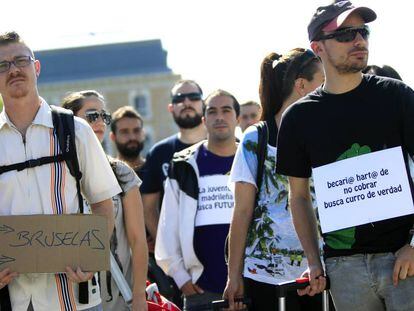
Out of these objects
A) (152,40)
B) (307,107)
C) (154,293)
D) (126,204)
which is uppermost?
(152,40)

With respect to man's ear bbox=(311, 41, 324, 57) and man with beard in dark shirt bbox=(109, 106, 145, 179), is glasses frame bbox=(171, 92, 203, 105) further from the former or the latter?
man's ear bbox=(311, 41, 324, 57)

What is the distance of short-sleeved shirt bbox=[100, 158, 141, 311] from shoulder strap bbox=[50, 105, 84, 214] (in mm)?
1063

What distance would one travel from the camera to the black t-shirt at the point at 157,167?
9188 mm

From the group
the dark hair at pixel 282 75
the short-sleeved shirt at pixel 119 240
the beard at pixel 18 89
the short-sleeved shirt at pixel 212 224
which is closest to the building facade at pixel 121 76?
the short-sleeved shirt at pixel 212 224

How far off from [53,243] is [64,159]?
43cm

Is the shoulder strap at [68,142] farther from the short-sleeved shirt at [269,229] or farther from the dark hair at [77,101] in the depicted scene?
the dark hair at [77,101]

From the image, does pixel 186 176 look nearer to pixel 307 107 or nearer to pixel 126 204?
pixel 126 204

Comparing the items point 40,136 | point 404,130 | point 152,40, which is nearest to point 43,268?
point 40,136

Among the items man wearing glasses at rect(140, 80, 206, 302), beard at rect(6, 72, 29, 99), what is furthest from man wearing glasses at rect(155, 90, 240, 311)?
beard at rect(6, 72, 29, 99)

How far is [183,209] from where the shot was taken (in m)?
7.94

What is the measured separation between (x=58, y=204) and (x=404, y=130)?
1764mm

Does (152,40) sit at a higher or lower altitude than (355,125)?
higher

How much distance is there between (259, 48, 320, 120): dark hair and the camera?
630 cm

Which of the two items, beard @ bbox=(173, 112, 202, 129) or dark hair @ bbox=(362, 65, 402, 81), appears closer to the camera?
dark hair @ bbox=(362, 65, 402, 81)
